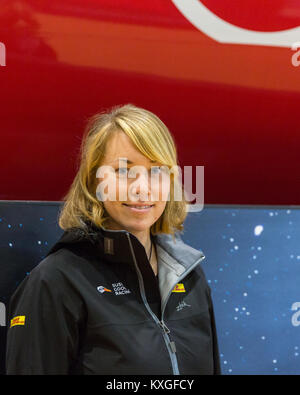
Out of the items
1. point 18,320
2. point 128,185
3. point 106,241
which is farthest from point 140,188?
point 18,320

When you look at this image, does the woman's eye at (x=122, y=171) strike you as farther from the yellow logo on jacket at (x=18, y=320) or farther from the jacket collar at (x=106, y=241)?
the yellow logo on jacket at (x=18, y=320)

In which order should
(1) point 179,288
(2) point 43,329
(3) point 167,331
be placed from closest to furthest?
(2) point 43,329 < (3) point 167,331 < (1) point 179,288

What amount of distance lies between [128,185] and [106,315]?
0.29 meters

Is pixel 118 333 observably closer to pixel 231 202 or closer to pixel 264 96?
pixel 231 202

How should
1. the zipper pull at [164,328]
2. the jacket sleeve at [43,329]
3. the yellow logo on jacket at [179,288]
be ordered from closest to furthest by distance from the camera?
1. the jacket sleeve at [43,329]
2. the zipper pull at [164,328]
3. the yellow logo on jacket at [179,288]

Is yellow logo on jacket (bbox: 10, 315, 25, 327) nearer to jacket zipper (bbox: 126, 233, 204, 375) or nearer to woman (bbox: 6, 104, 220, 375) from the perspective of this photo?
Answer: woman (bbox: 6, 104, 220, 375)

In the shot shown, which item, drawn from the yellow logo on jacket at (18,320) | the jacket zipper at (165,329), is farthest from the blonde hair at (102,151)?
the yellow logo on jacket at (18,320)

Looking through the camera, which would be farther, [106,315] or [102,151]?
[102,151]

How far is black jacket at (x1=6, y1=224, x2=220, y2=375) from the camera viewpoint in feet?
3.58

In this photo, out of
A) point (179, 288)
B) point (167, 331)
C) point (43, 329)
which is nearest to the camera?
point (43, 329)

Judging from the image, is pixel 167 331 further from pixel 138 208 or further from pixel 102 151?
pixel 102 151

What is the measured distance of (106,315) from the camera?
114 centimetres

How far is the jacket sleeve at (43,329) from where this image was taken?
3.55 ft

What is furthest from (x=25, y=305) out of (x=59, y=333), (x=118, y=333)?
(x=118, y=333)
